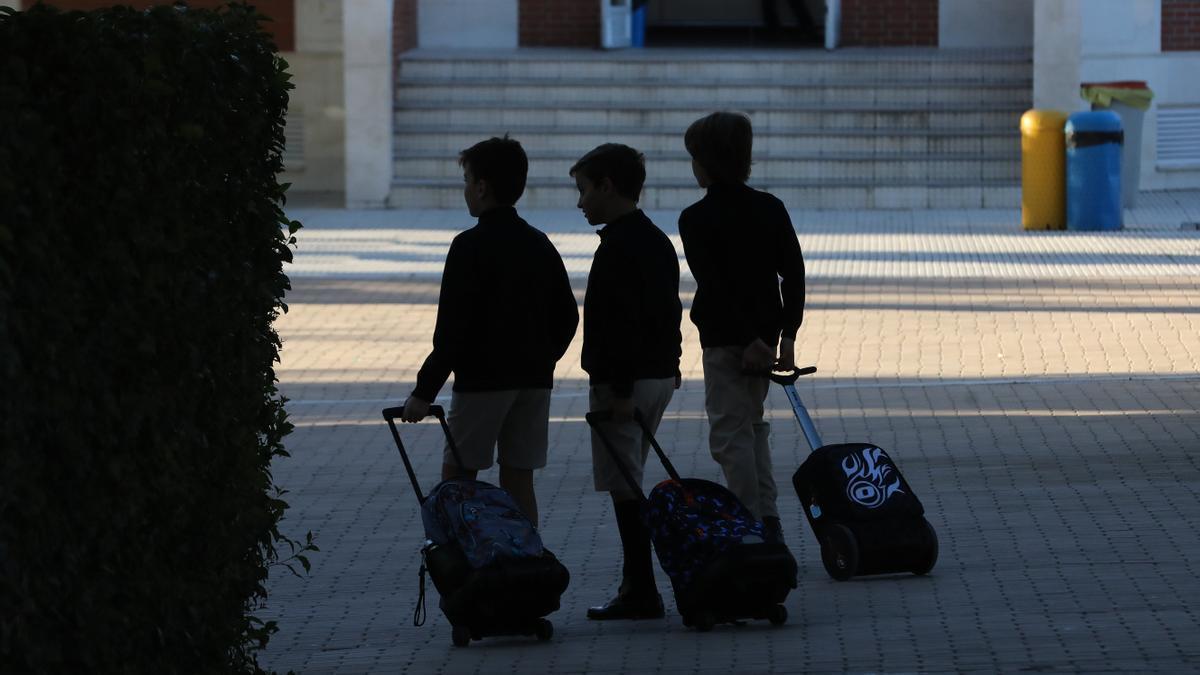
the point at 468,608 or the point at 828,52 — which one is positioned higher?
the point at 828,52

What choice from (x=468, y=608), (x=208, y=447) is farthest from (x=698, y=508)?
(x=208, y=447)

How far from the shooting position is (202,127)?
4.38 meters

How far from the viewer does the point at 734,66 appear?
2277cm

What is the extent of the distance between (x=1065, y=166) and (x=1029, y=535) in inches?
463

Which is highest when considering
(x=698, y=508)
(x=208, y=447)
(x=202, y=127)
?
(x=202, y=127)

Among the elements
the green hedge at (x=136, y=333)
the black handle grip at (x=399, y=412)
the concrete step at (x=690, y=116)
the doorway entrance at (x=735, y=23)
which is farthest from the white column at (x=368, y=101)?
the green hedge at (x=136, y=333)

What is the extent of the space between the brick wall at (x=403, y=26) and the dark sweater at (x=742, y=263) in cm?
1615

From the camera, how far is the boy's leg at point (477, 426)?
19.7 ft

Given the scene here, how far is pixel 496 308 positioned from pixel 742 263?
2.85 ft

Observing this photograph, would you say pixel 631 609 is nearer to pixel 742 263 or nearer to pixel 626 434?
pixel 626 434

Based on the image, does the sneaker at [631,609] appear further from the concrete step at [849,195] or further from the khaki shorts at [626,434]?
the concrete step at [849,195]

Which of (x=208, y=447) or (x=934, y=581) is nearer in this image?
(x=208, y=447)

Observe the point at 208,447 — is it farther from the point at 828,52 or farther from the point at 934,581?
the point at 828,52

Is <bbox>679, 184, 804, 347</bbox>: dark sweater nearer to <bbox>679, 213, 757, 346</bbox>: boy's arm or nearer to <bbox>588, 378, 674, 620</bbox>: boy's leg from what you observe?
<bbox>679, 213, 757, 346</bbox>: boy's arm
